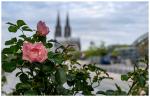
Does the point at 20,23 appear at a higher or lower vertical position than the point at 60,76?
higher

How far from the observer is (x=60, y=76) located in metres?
1.17

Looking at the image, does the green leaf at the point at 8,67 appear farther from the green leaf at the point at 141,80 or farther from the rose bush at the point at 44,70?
the green leaf at the point at 141,80

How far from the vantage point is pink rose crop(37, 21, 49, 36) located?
1264 millimetres

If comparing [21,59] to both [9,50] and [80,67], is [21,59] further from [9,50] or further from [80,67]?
[80,67]

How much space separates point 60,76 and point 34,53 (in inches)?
4.2

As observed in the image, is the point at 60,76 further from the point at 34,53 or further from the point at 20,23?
the point at 20,23

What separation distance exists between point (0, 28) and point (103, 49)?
164 ft

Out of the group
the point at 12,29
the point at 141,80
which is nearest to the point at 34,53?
the point at 12,29

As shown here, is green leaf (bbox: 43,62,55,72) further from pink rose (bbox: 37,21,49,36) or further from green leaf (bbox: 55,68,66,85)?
pink rose (bbox: 37,21,49,36)

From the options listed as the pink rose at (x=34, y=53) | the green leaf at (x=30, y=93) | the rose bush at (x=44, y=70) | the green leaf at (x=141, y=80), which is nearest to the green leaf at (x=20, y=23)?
the rose bush at (x=44, y=70)

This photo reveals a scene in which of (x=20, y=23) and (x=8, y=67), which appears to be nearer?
(x=8, y=67)

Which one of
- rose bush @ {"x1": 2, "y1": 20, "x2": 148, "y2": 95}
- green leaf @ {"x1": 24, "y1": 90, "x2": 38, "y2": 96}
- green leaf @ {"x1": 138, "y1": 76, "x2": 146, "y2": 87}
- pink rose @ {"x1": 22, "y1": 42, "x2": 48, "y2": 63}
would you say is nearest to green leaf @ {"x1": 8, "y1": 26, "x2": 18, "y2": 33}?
rose bush @ {"x1": 2, "y1": 20, "x2": 148, "y2": 95}

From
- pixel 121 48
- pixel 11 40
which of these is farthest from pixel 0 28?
pixel 121 48

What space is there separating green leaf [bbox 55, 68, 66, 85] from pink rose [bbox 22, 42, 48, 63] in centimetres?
6
